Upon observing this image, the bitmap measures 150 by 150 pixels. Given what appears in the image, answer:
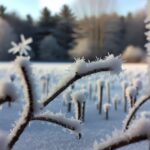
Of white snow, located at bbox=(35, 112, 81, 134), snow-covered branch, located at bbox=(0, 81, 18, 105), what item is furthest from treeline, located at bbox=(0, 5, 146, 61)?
snow-covered branch, located at bbox=(0, 81, 18, 105)

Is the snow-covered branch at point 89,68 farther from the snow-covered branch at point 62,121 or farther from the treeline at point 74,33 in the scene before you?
the treeline at point 74,33

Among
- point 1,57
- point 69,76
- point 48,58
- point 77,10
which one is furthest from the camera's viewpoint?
point 77,10

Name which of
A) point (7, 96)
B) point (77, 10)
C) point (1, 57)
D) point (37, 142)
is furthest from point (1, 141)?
point (77, 10)

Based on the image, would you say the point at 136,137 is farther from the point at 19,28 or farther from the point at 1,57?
the point at 19,28

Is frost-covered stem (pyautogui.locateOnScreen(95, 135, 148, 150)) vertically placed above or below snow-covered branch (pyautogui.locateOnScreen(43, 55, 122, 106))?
below

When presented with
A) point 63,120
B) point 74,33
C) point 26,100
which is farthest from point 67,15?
point 26,100

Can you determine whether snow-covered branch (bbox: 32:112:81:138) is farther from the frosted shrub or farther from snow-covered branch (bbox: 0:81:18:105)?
snow-covered branch (bbox: 0:81:18:105)

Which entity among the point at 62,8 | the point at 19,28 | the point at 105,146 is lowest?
the point at 105,146
